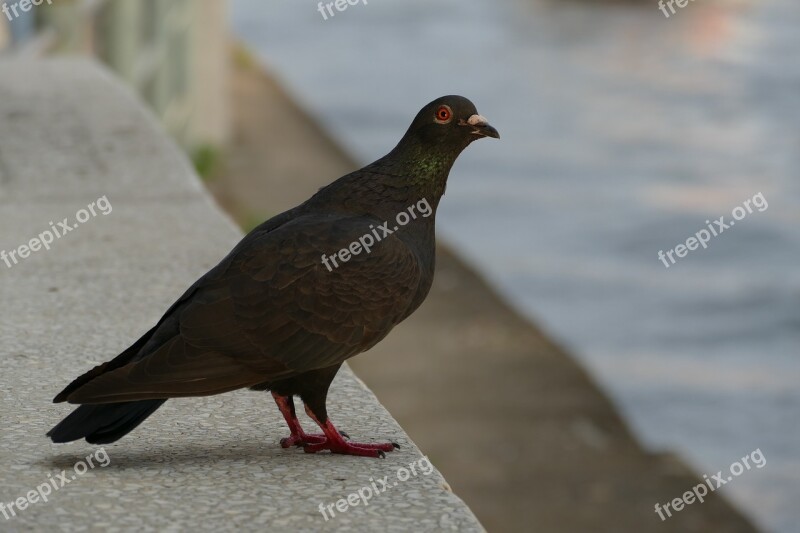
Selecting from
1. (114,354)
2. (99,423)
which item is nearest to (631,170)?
(114,354)

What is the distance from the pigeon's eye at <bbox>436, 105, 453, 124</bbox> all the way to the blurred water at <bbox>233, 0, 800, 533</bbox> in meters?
4.18

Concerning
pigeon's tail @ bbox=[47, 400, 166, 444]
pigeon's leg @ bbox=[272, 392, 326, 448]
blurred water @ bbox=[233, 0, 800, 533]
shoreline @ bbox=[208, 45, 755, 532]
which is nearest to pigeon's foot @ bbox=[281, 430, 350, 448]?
pigeon's leg @ bbox=[272, 392, 326, 448]

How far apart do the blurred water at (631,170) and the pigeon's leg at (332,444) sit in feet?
13.7

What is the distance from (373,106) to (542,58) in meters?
4.00

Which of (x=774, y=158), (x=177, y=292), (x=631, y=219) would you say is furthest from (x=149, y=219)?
(x=774, y=158)

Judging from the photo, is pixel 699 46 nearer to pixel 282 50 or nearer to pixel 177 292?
pixel 282 50

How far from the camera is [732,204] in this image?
12242 mm

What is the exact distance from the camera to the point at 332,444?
3178 mm

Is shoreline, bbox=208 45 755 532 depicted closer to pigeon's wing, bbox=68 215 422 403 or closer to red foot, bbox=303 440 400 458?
red foot, bbox=303 440 400 458

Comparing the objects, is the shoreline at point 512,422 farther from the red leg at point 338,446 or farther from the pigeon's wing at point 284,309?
the pigeon's wing at point 284,309

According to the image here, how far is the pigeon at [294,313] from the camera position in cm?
294

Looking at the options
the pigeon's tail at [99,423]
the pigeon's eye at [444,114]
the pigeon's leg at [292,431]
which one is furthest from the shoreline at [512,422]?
the pigeon's tail at [99,423]

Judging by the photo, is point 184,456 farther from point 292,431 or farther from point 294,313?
point 294,313

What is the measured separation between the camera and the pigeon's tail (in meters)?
2.89
